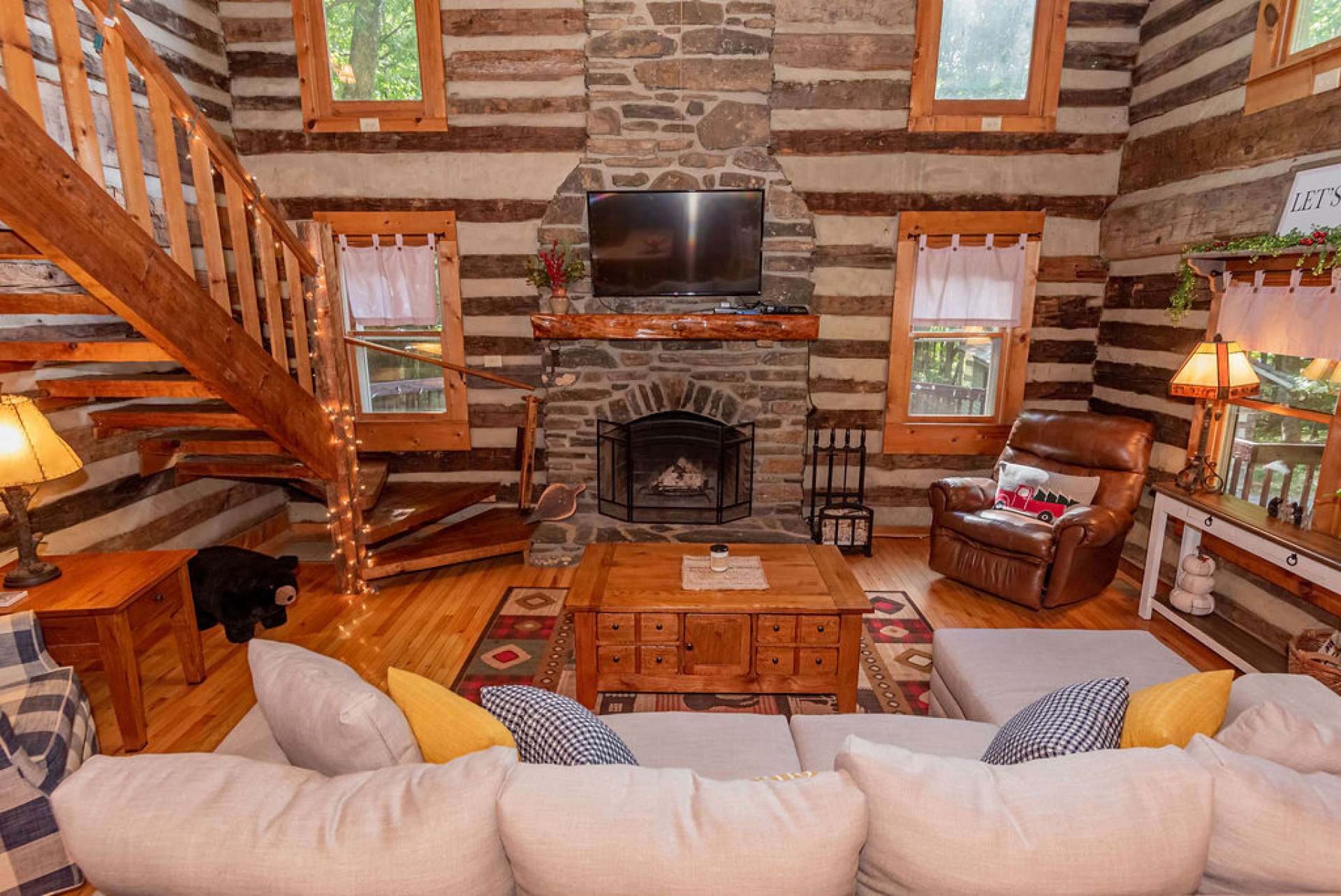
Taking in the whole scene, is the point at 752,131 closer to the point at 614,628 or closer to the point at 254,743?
the point at 614,628

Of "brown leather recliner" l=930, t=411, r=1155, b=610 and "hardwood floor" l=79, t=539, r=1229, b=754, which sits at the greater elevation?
"brown leather recliner" l=930, t=411, r=1155, b=610

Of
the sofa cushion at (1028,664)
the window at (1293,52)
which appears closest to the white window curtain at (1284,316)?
the window at (1293,52)

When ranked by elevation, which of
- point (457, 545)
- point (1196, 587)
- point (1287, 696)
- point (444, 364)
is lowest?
point (457, 545)

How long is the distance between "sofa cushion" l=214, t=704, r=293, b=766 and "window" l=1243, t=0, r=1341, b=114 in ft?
16.6

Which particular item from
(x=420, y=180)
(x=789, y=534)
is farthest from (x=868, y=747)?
(x=420, y=180)

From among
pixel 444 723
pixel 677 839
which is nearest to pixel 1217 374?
pixel 677 839

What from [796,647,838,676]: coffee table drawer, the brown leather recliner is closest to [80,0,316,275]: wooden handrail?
[796,647,838,676]: coffee table drawer

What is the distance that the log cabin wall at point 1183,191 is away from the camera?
3.57 m

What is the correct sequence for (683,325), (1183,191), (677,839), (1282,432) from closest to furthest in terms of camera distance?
(677,839), (1282,432), (1183,191), (683,325)

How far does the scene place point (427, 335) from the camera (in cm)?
532

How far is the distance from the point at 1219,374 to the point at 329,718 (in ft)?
13.7

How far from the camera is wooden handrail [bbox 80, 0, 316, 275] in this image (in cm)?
251

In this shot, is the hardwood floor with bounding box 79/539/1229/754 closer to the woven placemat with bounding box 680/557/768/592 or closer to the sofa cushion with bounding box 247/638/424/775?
the woven placemat with bounding box 680/557/768/592

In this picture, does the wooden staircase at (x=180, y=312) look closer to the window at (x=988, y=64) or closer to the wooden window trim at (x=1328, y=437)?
the window at (x=988, y=64)
